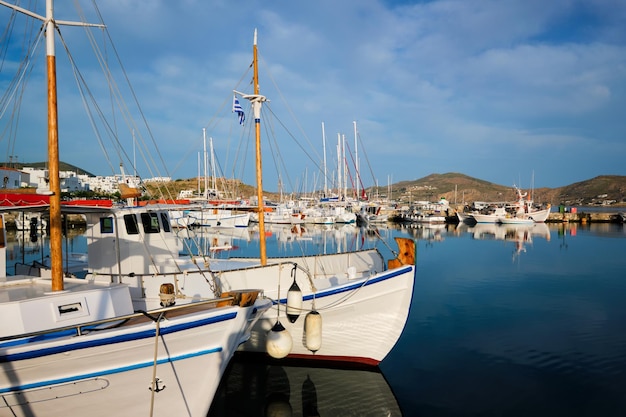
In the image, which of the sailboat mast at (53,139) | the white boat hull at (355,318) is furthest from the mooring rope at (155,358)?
the white boat hull at (355,318)

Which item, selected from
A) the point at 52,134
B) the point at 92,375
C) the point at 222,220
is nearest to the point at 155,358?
the point at 92,375

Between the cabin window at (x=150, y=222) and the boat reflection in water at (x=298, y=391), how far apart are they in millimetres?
4613

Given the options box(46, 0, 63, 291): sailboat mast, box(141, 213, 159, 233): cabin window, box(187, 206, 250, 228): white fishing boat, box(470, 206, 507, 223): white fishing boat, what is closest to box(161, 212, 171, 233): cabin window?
box(141, 213, 159, 233): cabin window

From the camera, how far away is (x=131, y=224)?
12102 mm

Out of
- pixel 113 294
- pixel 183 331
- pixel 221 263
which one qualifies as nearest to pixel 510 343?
pixel 221 263

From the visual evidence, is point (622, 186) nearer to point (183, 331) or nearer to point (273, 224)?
point (273, 224)

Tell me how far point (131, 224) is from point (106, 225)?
66 cm

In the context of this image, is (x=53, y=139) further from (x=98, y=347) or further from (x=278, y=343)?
(x=278, y=343)

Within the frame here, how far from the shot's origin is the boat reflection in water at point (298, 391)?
9233mm

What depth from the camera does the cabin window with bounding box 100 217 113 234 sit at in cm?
1179

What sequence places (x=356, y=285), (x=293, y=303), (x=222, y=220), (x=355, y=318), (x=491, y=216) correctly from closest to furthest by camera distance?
(x=293, y=303) < (x=356, y=285) < (x=355, y=318) < (x=222, y=220) < (x=491, y=216)

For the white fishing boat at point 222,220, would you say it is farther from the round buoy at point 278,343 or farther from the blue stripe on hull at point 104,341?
the blue stripe on hull at point 104,341

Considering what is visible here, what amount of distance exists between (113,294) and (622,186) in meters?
247

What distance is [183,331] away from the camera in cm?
682
